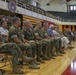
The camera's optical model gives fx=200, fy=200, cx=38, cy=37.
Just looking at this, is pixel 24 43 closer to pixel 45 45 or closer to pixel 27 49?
pixel 27 49

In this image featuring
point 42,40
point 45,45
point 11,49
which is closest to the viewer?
point 11,49

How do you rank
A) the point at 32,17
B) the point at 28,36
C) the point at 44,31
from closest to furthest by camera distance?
the point at 28,36
the point at 44,31
the point at 32,17

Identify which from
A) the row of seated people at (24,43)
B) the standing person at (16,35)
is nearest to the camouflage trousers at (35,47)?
the row of seated people at (24,43)

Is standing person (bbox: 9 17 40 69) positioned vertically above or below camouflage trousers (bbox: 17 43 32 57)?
above

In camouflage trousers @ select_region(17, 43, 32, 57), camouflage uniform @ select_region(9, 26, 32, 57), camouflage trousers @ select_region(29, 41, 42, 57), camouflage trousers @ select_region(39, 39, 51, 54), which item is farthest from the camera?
camouflage trousers @ select_region(39, 39, 51, 54)

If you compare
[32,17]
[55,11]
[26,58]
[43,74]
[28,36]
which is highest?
[55,11]

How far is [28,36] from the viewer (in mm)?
5516

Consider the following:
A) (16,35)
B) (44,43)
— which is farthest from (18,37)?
(44,43)

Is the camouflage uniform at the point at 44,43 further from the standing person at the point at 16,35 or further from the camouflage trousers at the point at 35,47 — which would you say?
the standing person at the point at 16,35

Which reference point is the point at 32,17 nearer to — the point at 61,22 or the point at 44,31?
the point at 44,31

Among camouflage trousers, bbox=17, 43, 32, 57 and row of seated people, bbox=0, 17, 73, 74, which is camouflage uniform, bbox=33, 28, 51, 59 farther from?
camouflage trousers, bbox=17, 43, 32, 57

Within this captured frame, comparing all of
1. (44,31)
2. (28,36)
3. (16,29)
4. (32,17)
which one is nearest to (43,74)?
(16,29)

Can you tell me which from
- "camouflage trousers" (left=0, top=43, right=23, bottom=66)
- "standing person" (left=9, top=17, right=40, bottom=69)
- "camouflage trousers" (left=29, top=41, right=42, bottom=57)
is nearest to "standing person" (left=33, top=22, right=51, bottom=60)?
"camouflage trousers" (left=29, top=41, right=42, bottom=57)

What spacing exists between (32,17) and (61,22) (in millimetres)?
14525
